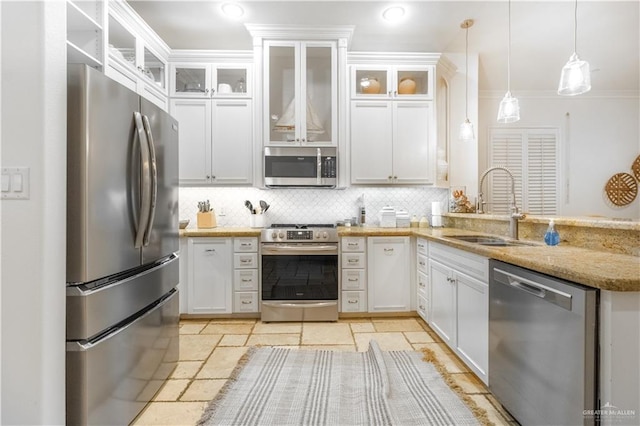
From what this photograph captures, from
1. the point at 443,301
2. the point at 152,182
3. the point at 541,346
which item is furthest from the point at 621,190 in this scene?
the point at 152,182

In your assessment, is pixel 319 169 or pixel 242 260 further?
pixel 319 169

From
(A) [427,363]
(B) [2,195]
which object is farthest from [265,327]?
(B) [2,195]

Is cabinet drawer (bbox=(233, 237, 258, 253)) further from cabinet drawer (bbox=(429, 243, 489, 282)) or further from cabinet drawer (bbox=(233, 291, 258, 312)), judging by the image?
cabinet drawer (bbox=(429, 243, 489, 282))

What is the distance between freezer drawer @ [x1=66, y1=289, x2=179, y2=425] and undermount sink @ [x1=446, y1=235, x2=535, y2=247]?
224cm

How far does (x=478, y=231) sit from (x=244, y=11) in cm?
305

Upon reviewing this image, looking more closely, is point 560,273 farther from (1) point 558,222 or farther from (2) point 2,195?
(2) point 2,195

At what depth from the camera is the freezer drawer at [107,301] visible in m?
1.34

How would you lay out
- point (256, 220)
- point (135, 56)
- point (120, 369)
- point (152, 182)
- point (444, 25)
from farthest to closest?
1. point (256, 220)
2. point (444, 25)
3. point (135, 56)
4. point (152, 182)
5. point (120, 369)

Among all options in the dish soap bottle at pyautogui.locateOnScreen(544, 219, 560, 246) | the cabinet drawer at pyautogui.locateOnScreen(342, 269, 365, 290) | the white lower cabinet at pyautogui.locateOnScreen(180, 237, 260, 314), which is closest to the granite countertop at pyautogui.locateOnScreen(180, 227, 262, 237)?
the white lower cabinet at pyautogui.locateOnScreen(180, 237, 260, 314)

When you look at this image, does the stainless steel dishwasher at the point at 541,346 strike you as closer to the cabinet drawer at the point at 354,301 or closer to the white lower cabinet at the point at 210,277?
the cabinet drawer at the point at 354,301

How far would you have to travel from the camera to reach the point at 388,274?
3.23 meters

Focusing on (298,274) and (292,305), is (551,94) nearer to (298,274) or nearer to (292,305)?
(298,274)

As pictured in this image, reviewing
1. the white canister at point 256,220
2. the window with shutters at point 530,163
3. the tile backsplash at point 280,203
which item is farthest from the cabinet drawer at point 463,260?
the window with shutters at point 530,163

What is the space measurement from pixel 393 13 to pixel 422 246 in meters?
2.21
